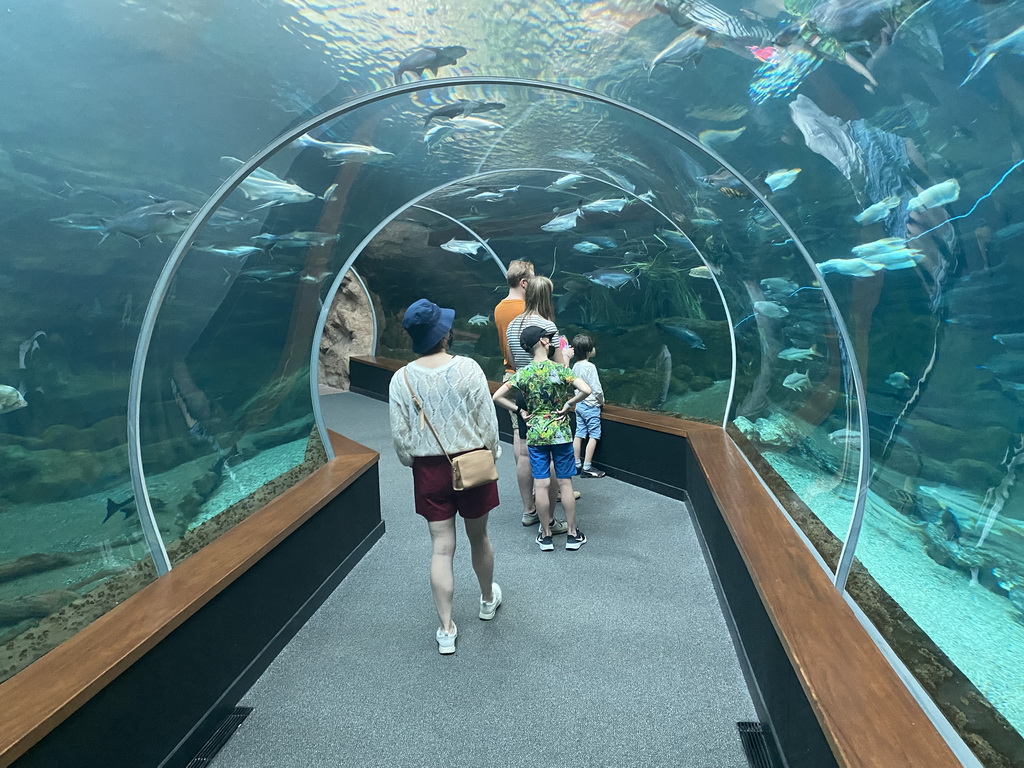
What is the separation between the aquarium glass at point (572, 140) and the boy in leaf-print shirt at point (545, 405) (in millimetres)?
1509

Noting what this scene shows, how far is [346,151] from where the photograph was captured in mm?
4426

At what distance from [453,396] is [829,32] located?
210cm

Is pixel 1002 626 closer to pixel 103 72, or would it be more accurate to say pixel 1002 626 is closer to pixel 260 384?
pixel 103 72

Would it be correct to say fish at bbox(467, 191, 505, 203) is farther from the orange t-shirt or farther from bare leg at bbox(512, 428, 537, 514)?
bare leg at bbox(512, 428, 537, 514)

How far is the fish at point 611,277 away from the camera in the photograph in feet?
26.0

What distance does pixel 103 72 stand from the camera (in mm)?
2436

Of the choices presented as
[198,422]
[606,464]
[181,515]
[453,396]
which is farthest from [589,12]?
[606,464]

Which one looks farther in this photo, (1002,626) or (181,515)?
(181,515)

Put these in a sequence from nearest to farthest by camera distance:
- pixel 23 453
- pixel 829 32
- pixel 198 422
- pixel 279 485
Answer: pixel 23 453
pixel 829 32
pixel 198 422
pixel 279 485

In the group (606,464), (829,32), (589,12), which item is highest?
(589,12)

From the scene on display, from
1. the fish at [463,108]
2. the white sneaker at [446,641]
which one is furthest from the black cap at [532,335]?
the fish at [463,108]

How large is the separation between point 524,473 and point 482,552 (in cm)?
152

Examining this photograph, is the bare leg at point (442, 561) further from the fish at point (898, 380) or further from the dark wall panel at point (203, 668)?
the fish at point (898, 380)

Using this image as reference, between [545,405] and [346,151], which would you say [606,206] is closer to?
[346,151]
